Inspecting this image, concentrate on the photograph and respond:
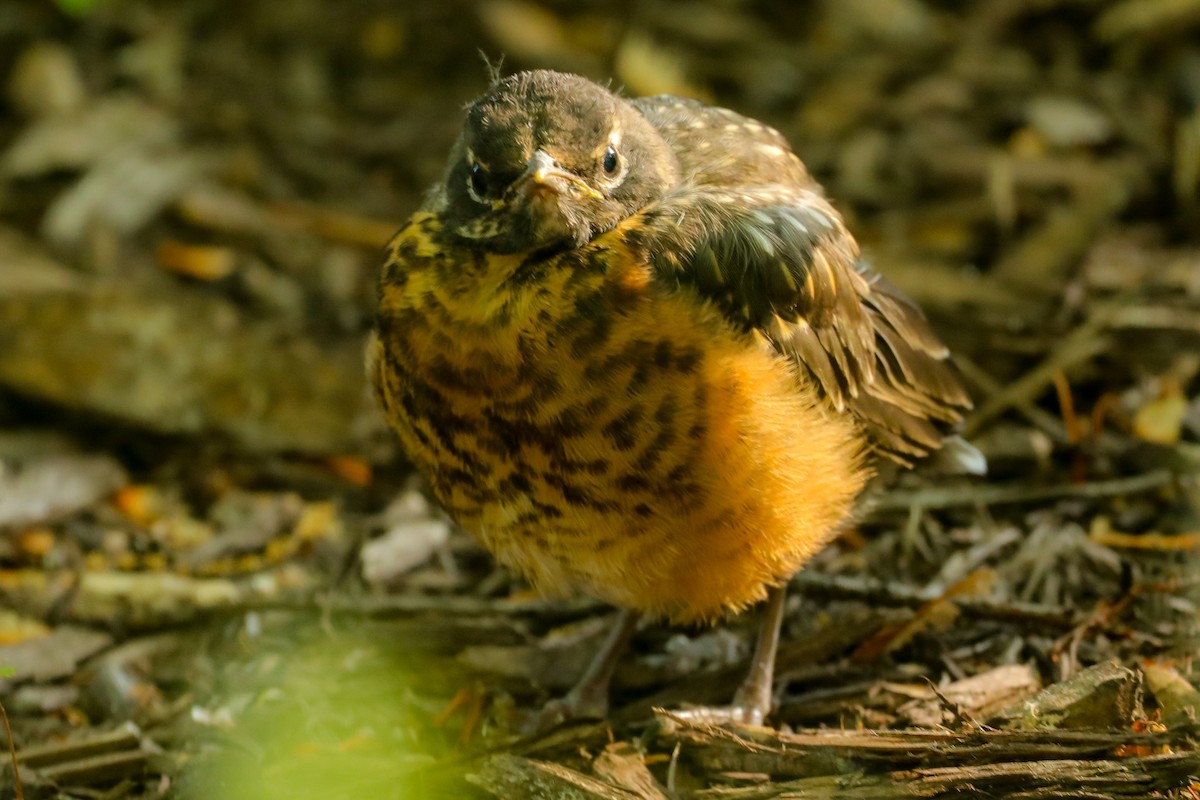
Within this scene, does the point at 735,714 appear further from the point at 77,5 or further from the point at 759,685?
the point at 77,5

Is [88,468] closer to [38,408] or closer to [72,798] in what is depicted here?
[38,408]

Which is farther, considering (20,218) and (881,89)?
(881,89)

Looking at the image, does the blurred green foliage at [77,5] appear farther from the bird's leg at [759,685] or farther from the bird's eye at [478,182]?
the bird's leg at [759,685]

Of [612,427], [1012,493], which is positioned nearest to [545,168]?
[612,427]

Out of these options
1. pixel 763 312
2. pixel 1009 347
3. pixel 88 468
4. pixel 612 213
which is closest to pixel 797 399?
pixel 763 312

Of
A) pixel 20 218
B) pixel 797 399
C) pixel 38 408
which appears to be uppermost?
pixel 797 399

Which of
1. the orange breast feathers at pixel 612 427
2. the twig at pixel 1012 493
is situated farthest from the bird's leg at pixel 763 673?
the twig at pixel 1012 493

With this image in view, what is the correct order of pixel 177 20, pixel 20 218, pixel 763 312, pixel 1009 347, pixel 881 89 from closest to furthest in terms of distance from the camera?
pixel 763 312 < pixel 1009 347 < pixel 20 218 < pixel 881 89 < pixel 177 20

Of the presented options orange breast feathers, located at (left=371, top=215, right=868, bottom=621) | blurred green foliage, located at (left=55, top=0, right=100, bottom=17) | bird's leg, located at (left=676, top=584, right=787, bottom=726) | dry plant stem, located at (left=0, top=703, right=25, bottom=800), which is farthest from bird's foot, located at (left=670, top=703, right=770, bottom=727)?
blurred green foliage, located at (left=55, top=0, right=100, bottom=17)
